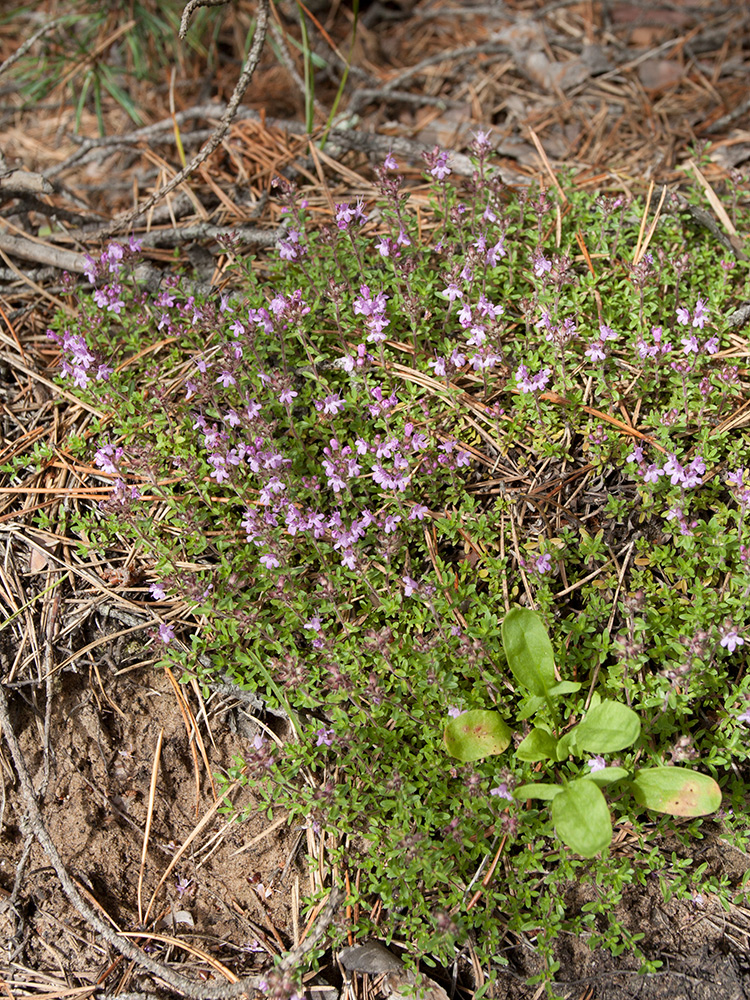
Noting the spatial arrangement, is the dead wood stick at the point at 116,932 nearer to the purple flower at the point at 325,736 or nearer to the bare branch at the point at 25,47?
the purple flower at the point at 325,736

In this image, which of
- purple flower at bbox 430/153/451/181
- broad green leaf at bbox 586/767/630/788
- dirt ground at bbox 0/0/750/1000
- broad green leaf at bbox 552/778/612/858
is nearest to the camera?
broad green leaf at bbox 552/778/612/858

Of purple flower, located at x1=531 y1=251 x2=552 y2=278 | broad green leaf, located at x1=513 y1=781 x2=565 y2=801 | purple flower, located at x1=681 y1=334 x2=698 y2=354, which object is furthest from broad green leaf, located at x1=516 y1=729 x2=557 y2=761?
purple flower, located at x1=531 y1=251 x2=552 y2=278

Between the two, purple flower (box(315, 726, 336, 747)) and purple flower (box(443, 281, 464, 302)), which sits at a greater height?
purple flower (box(443, 281, 464, 302))

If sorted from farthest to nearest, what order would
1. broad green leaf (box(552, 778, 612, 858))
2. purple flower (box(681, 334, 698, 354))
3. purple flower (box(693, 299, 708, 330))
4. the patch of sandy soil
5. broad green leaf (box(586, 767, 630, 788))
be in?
purple flower (box(693, 299, 708, 330)) → purple flower (box(681, 334, 698, 354)) → the patch of sandy soil → broad green leaf (box(586, 767, 630, 788)) → broad green leaf (box(552, 778, 612, 858))

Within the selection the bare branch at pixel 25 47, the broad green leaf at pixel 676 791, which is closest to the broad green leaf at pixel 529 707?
the broad green leaf at pixel 676 791

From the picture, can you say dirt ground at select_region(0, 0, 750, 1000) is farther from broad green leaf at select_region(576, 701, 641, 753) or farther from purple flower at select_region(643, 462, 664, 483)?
purple flower at select_region(643, 462, 664, 483)

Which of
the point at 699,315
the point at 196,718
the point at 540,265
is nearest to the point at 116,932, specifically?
the point at 196,718

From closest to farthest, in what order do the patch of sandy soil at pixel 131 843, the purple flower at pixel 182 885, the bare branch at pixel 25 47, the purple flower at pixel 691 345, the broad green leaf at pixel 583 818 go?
the broad green leaf at pixel 583 818
the patch of sandy soil at pixel 131 843
the purple flower at pixel 182 885
the purple flower at pixel 691 345
the bare branch at pixel 25 47
